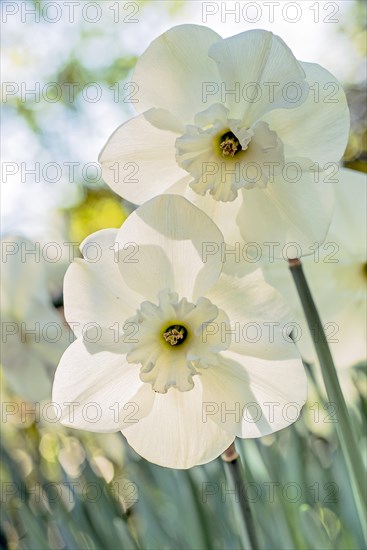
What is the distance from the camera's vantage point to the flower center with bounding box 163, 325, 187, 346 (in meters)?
0.77

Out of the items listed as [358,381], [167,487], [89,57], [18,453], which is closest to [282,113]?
[167,487]

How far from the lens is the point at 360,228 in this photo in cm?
94

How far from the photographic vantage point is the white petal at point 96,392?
0.74 meters

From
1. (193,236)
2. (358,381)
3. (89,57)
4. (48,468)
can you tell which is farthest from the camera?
(89,57)

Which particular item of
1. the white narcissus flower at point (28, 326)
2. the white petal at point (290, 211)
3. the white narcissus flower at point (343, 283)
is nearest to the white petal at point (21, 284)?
the white narcissus flower at point (28, 326)

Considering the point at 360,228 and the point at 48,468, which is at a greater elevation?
the point at 360,228

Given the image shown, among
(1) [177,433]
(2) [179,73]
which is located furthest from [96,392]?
(2) [179,73]

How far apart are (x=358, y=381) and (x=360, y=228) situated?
0.79 m

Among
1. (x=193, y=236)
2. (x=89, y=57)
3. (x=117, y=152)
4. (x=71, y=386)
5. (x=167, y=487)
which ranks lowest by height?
(x=167, y=487)

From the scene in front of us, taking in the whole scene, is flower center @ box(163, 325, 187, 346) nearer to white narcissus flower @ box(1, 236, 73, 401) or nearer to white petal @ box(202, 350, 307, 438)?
white petal @ box(202, 350, 307, 438)

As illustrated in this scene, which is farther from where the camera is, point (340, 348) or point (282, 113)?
point (340, 348)

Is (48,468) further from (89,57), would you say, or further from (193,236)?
(89,57)

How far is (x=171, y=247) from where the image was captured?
2.44 feet

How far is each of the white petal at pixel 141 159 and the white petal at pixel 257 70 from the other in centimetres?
8
